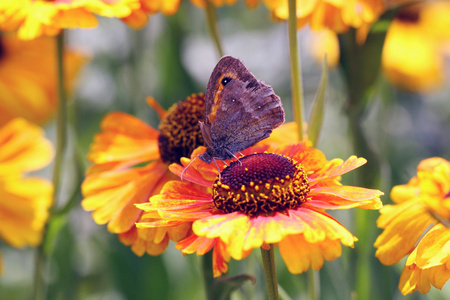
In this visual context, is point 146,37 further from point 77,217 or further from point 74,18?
point 74,18

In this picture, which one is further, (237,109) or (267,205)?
(237,109)

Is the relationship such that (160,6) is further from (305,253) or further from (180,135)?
(305,253)

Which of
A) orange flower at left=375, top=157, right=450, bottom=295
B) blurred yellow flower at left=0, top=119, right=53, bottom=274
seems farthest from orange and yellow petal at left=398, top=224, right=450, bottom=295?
blurred yellow flower at left=0, top=119, right=53, bottom=274

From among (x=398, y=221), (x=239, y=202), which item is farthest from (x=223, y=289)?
(x=398, y=221)

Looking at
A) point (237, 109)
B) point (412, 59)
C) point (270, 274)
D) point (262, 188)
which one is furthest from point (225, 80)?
point (412, 59)

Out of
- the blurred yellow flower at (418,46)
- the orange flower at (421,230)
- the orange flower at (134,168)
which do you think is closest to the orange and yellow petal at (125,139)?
the orange flower at (134,168)

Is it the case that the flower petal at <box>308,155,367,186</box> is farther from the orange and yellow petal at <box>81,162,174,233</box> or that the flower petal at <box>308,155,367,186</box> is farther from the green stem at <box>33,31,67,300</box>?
the green stem at <box>33,31,67,300</box>
